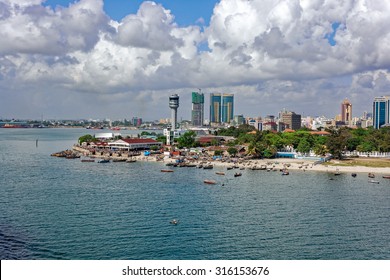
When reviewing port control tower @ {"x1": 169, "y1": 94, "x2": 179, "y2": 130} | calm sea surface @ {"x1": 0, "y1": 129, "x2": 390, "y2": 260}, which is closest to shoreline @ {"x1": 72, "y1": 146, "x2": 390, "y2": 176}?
calm sea surface @ {"x1": 0, "y1": 129, "x2": 390, "y2": 260}

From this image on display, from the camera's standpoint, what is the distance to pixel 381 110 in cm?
11369

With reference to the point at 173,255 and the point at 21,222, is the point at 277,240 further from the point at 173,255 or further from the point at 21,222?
the point at 21,222

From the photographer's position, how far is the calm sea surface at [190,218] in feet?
46.2

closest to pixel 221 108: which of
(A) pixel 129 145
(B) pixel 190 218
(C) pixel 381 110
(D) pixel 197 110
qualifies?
(D) pixel 197 110

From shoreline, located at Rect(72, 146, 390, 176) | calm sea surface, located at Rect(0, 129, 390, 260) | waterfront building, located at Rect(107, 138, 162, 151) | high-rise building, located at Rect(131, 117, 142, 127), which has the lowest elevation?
calm sea surface, located at Rect(0, 129, 390, 260)

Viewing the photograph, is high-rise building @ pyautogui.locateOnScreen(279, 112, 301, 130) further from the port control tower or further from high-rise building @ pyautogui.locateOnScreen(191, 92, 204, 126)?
the port control tower

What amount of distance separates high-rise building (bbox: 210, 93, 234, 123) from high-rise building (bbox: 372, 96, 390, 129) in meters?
64.4

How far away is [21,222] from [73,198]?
5041 mm

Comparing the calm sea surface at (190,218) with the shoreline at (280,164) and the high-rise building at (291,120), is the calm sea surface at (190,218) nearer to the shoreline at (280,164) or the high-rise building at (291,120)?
the shoreline at (280,164)

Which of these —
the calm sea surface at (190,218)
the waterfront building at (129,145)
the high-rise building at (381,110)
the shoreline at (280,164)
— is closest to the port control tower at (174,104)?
the waterfront building at (129,145)

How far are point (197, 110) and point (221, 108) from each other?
950 inches

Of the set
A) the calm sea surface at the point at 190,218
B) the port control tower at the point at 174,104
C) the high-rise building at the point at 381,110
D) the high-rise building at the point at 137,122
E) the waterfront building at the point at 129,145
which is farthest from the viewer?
the high-rise building at the point at 137,122

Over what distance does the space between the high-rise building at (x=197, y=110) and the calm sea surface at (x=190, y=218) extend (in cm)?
11556

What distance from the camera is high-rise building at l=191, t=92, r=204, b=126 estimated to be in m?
146
